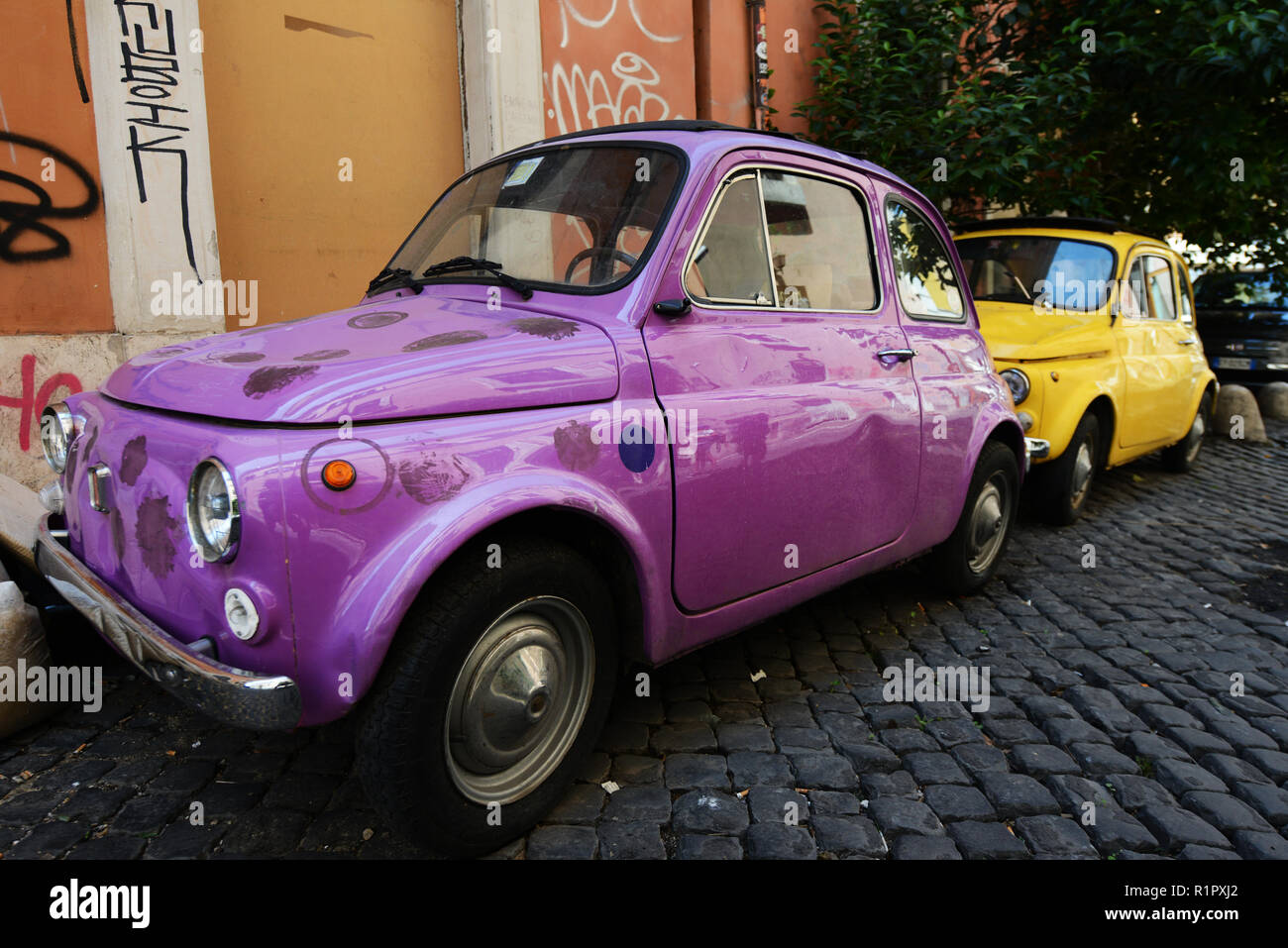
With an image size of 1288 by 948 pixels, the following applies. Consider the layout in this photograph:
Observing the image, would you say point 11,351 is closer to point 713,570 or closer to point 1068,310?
point 713,570

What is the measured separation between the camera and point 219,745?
2939 millimetres

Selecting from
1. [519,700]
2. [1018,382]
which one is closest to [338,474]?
[519,700]

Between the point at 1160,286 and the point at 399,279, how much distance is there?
6.11 m

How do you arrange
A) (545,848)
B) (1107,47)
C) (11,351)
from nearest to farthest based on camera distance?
1. (545,848)
2. (11,351)
3. (1107,47)

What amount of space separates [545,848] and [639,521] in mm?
916

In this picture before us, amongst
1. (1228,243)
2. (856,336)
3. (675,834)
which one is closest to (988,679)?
(856,336)

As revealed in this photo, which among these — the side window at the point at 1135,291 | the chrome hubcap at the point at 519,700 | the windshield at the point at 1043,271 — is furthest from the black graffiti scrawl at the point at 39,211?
the side window at the point at 1135,291

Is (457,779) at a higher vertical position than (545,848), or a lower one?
higher

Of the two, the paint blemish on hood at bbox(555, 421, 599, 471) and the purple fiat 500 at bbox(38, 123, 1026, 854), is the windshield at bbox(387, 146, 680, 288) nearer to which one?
the purple fiat 500 at bbox(38, 123, 1026, 854)

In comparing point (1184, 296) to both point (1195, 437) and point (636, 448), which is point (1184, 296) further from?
point (636, 448)

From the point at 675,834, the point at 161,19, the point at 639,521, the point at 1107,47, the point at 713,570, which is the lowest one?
the point at 675,834

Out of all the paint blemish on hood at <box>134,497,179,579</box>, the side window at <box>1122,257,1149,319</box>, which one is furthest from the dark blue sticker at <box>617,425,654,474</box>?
the side window at <box>1122,257,1149,319</box>

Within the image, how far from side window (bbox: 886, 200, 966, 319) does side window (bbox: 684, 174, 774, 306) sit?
0.96 metres

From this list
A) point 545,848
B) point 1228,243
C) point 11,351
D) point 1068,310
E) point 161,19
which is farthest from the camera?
point 1228,243
